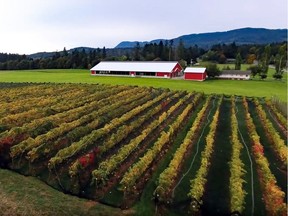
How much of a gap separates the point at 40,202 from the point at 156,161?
6.92 metres

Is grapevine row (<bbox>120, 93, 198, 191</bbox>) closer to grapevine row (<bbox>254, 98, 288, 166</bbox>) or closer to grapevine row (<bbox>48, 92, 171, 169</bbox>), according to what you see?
grapevine row (<bbox>48, 92, 171, 169</bbox>)

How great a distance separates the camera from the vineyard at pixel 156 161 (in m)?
13.8

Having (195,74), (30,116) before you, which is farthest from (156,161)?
(195,74)

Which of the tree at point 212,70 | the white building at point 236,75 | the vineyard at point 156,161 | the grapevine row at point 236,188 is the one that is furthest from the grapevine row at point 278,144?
the white building at point 236,75

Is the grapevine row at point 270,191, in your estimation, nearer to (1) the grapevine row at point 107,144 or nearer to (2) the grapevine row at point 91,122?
(1) the grapevine row at point 107,144

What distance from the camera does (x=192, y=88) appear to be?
1994 inches

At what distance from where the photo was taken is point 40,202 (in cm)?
1376

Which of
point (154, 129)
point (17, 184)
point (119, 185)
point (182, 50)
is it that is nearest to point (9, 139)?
Result: point (17, 184)

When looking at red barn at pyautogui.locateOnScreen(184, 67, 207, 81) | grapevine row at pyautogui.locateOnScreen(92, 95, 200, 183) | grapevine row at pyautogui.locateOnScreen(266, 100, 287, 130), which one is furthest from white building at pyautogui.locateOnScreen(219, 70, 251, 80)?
grapevine row at pyautogui.locateOnScreen(92, 95, 200, 183)

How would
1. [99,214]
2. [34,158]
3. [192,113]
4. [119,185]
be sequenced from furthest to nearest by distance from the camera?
[192,113] → [34,158] → [119,185] → [99,214]

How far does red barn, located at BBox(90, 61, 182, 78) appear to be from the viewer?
66.2 m

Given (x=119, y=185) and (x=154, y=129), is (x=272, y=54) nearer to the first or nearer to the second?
(x=154, y=129)

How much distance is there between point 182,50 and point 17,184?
9054 centimetres

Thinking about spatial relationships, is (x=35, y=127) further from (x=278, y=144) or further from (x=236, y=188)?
(x=278, y=144)
